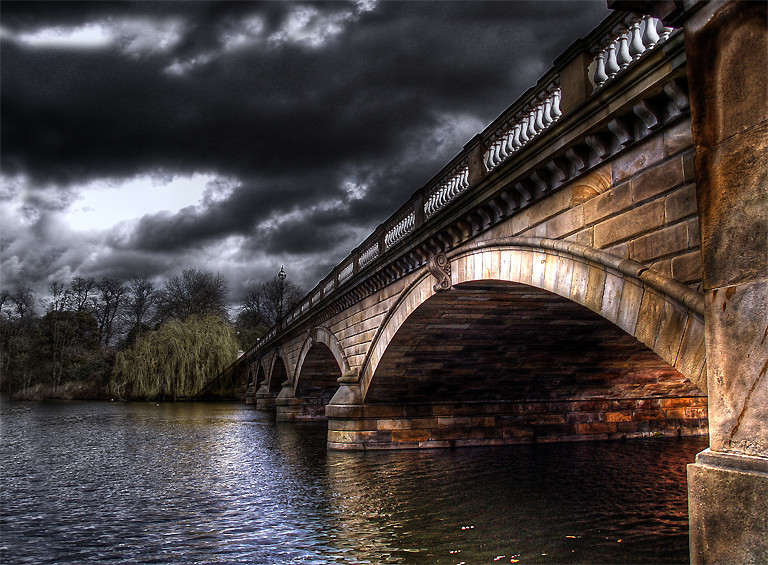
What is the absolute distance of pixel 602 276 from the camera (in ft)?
19.5

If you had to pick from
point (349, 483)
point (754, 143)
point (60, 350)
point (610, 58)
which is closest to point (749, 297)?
point (754, 143)

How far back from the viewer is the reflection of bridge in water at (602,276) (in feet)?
11.2

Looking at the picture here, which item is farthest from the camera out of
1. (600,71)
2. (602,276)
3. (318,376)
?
(318,376)

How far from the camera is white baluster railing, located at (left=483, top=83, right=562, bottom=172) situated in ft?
23.2

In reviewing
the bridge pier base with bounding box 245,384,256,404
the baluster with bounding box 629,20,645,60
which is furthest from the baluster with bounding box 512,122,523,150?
the bridge pier base with bounding box 245,384,256,404

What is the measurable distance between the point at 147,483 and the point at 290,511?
10.6ft

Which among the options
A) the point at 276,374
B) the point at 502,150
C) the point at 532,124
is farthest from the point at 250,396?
the point at 532,124

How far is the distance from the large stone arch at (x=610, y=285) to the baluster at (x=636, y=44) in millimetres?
1823

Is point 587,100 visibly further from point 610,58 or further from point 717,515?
point 717,515

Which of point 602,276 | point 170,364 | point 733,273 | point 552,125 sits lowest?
point 170,364

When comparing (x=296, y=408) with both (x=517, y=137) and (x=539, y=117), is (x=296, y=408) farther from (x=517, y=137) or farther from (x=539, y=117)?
(x=539, y=117)

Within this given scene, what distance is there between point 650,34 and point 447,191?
5189 mm

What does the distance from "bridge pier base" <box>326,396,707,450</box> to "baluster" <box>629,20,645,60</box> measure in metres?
10.0

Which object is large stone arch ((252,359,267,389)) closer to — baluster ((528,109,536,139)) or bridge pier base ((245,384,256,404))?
bridge pier base ((245,384,256,404))
